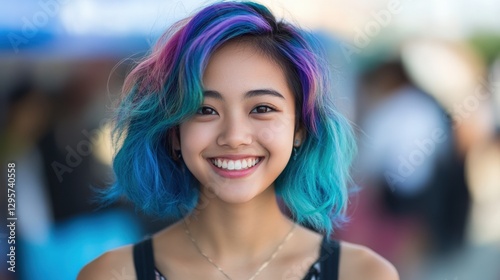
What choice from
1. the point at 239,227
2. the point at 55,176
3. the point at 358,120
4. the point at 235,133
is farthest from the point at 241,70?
the point at 55,176

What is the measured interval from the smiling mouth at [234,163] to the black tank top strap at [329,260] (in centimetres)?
39

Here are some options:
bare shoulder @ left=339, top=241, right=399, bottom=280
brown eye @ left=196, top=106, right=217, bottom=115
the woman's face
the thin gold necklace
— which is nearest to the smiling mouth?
the woman's face

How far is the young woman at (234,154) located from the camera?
1.68m

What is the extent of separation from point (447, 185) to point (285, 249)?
0.86 m

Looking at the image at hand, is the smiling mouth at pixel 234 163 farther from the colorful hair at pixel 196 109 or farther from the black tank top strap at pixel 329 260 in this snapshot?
the black tank top strap at pixel 329 260

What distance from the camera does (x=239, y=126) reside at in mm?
1652

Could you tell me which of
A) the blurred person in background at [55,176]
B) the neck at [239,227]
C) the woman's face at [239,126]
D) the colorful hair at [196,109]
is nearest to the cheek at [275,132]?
the woman's face at [239,126]

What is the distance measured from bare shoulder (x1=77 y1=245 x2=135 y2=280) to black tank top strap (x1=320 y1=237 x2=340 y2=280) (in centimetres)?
56

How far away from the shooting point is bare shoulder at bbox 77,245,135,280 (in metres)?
1.94

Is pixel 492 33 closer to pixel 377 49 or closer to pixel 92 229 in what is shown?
pixel 377 49

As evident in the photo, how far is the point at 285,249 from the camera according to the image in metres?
1.95

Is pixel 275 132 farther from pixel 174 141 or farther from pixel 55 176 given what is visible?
pixel 55 176

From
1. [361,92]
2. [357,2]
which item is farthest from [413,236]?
[357,2]

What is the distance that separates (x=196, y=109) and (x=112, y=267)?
2.02 feet
